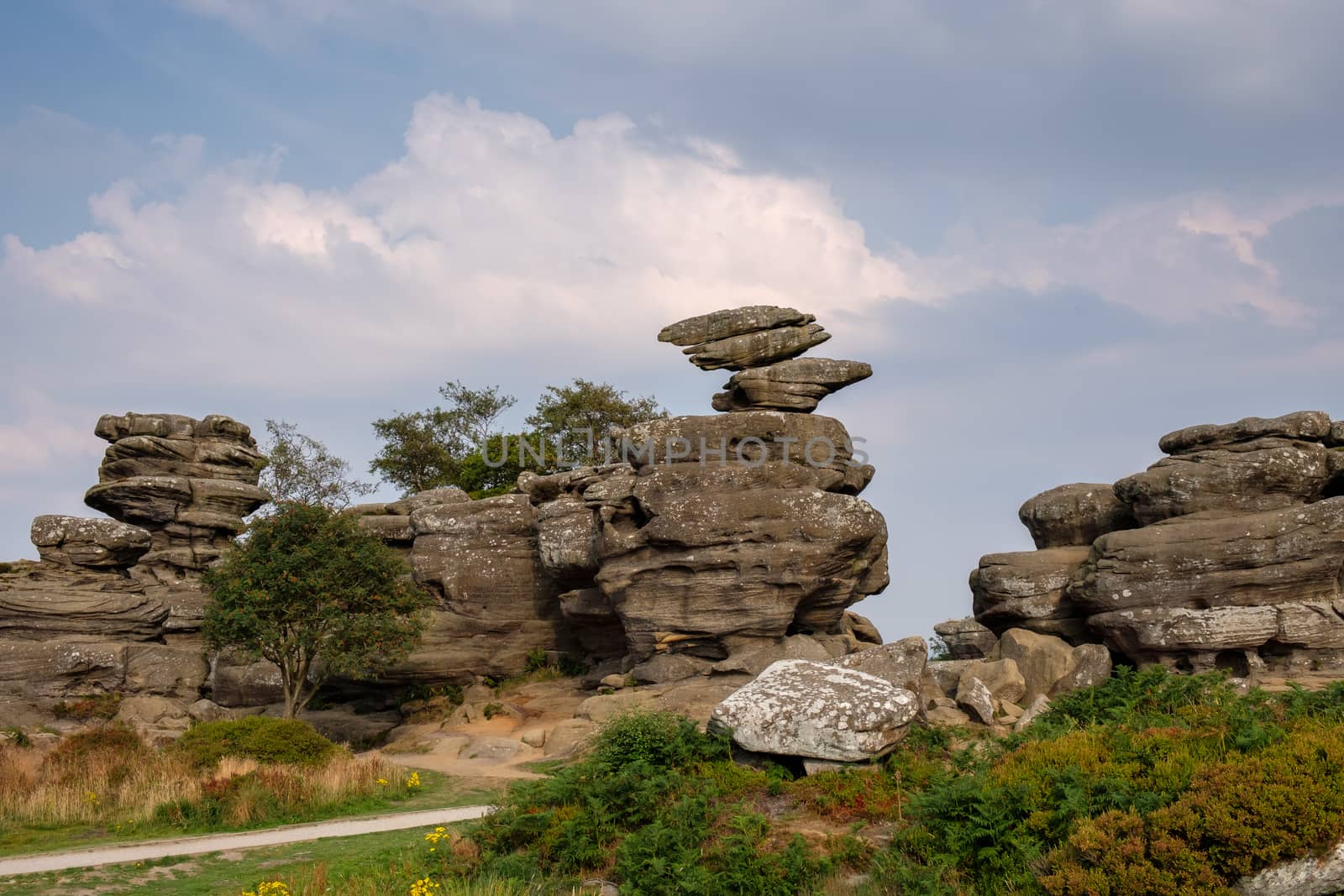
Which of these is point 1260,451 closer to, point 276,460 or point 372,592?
point 372,592

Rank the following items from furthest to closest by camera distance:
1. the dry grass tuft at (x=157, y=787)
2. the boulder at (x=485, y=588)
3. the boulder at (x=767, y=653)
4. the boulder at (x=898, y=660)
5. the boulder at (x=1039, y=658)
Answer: the boulder at (x=485, y=588) < the boulder at (x=767, y=653) < the boulder at (x=1039, y=658) < the boulder at (x=898, y=660) < the dry grass tuft at (x=157, y=787)

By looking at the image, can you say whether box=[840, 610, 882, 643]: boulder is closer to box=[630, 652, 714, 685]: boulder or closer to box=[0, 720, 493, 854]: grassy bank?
box=[630, 652, 714, 685]: boulder

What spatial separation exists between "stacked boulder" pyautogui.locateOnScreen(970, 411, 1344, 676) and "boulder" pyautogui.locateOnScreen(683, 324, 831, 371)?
900cm

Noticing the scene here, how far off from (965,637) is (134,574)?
30.1 metres

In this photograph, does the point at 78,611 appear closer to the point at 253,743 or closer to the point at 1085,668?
the point at 253,743

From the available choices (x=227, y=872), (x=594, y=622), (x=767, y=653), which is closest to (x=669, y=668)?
(x=767, y=653)

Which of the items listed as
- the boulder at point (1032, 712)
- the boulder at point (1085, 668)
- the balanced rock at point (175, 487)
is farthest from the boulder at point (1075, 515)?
the balanced rock at point (175, 487)

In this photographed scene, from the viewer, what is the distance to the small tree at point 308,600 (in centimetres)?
2852

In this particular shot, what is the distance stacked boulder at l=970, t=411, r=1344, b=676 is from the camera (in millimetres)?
26938

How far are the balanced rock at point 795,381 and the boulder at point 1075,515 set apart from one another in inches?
277

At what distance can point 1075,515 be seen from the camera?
107 feet

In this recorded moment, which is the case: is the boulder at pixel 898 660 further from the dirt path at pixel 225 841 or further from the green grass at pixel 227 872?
the green grass at pixel 227 872

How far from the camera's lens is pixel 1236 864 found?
9898mm

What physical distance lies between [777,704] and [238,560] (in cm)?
1955
